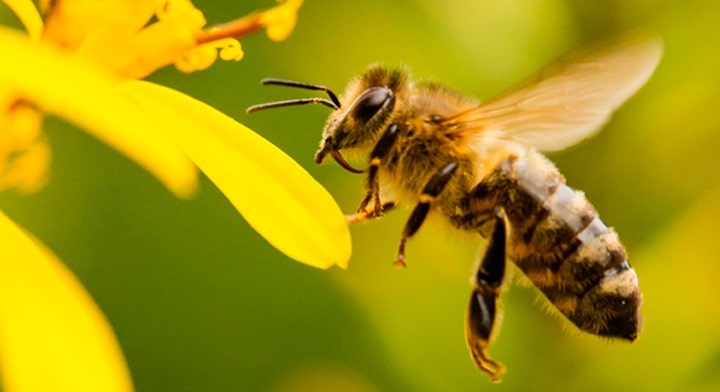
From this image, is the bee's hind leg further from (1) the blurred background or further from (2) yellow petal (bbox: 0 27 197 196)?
(2) yellow petal (bbox: 0 27 197 196)

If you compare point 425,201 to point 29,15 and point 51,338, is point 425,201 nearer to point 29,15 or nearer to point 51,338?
point 29,15

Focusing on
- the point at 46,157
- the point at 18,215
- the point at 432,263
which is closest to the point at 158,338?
the point at 18,215

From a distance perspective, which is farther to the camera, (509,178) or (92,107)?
(509,178)

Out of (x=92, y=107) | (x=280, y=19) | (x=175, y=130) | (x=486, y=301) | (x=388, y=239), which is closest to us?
(x=92, y=107)

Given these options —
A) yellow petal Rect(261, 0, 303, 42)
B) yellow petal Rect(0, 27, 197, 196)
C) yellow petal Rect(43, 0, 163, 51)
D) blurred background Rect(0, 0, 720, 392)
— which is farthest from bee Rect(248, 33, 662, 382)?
yellow petal Rect(0, 27, 197, 196)

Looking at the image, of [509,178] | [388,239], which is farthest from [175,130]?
[388,239]

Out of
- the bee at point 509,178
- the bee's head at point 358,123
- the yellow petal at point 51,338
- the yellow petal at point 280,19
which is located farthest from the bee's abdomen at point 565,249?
the yellow petal at point 51,338
